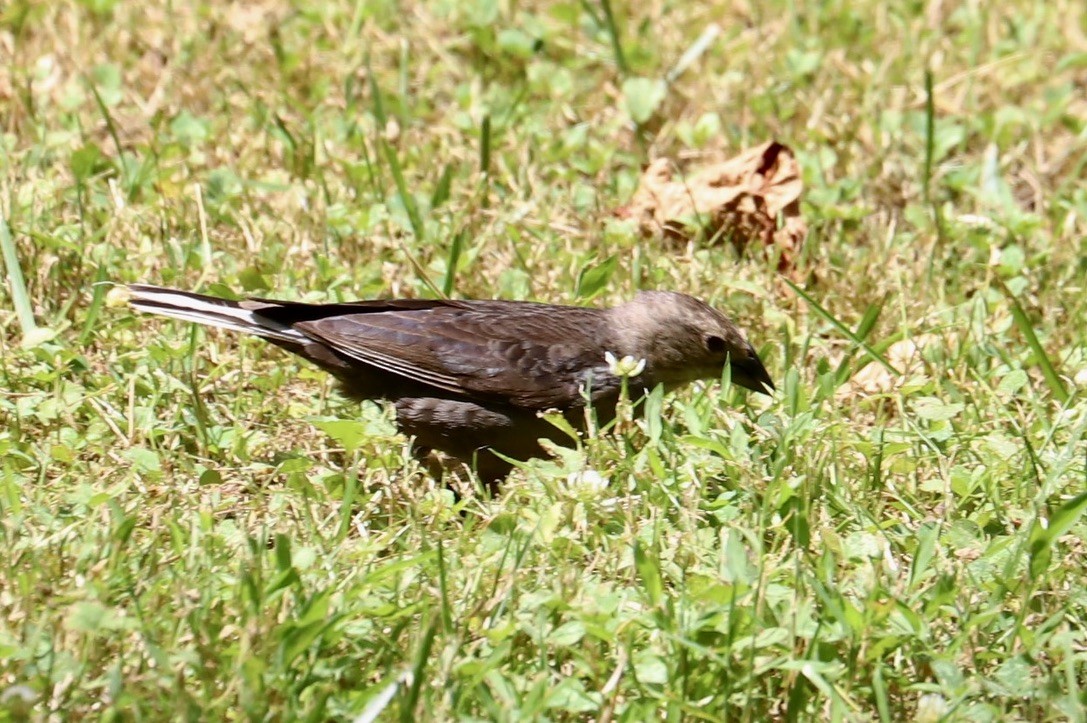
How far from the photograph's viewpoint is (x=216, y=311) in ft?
16.8

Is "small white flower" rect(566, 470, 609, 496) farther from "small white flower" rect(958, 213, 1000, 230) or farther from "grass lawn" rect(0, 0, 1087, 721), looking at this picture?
"small white flower" rect(958, 213, 1000, 230)

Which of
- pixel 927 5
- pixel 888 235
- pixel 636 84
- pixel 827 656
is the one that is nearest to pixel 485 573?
pixel 827 656

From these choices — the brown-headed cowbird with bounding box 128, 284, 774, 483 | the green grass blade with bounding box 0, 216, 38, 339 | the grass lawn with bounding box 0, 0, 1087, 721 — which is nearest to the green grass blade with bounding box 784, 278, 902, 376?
the grass lawn with bounding box 0, 0, 1087, 721

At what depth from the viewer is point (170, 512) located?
4.43 metres

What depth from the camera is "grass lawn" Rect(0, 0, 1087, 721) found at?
12.3 feet

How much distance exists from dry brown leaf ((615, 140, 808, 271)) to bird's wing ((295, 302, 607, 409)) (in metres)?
1.37

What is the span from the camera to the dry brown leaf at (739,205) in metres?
6.44

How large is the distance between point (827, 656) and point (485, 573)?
0.89 meters

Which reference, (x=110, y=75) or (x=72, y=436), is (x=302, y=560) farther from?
(x=110, y=75)

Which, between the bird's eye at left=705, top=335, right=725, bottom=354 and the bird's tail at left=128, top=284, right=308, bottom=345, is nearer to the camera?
the bird's tail at left=128, top=284, right=308, bottom=345

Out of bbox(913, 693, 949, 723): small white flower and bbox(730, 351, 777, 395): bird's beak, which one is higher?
bbox(730, 351, 777, 395): bird's beak

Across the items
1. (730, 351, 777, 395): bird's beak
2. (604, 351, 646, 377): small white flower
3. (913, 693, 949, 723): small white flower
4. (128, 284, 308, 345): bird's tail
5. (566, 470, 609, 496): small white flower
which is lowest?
(913, 693, 949, 723): small white flower

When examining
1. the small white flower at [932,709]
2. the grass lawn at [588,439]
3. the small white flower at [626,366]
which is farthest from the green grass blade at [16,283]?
the small white flower at [932,709]

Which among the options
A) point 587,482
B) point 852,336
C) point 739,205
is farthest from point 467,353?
point 739,205
